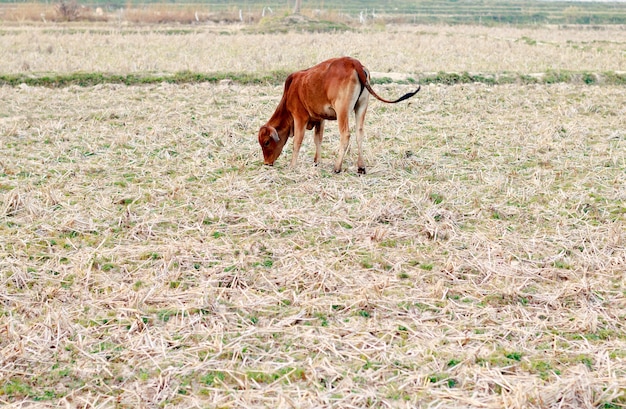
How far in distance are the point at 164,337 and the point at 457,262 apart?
8.66 feet

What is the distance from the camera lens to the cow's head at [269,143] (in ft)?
29.8

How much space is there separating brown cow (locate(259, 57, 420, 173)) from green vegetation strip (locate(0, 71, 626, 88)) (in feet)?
24.8

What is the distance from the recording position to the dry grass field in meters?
4.55

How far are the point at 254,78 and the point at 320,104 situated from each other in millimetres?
8264

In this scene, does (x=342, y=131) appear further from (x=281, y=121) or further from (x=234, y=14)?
(x=234, y=14)

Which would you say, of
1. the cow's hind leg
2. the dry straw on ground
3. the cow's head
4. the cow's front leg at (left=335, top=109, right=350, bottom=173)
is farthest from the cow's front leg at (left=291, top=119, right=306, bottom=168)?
the cow's hind leg

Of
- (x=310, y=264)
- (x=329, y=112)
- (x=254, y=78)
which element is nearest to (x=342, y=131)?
(x=329, y=112)

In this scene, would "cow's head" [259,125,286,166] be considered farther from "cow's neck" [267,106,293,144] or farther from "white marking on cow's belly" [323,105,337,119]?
"white marking on cow's belly" [323,105,337,119]

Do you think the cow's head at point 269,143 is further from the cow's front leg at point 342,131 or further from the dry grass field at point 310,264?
the cow's front leg at point 342,131

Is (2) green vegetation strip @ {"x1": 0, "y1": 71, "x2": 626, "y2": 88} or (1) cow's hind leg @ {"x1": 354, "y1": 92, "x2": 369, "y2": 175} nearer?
(1) cow's hind leg @ {"x1": 354, "y1": 92, "x2": 369, "y2": 175}

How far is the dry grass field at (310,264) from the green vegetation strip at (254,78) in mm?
3950

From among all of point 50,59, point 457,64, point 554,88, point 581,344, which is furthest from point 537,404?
point 50,59

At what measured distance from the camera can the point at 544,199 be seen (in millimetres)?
8070

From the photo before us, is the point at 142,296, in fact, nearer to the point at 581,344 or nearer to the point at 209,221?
the point at 209,221
